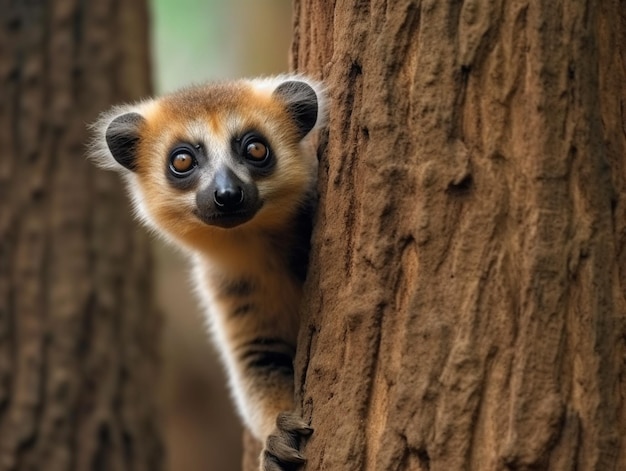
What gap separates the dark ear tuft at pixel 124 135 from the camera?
4.94m

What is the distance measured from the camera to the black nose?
4277 mm

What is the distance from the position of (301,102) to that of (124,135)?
1.02 metres

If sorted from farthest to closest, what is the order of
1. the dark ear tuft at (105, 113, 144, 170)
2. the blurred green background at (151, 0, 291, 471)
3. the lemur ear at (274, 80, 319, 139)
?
the blurred green background at (151, 0, 291, 471) < the dark ear tuft at (105, 113, 144, 170) < the lemur ear at (274, 80, 319, 139)

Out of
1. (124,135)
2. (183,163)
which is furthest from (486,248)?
(124,135)

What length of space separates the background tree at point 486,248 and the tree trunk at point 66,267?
3.58m

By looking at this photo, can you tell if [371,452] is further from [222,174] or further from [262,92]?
[262,92]

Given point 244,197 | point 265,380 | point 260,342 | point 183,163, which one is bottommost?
point 265,380

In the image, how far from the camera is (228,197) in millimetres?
4277

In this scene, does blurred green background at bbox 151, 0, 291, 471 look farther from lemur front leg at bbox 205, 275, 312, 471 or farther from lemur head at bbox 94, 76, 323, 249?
lemur front leg at bbox 205, 275, 312, 471

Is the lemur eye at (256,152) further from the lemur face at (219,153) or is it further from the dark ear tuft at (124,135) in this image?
the dark ear tuft at (124,135)

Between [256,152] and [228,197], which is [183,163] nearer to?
[256,152]

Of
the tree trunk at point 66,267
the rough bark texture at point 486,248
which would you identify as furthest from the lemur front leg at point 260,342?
the tree trunk at point 66,267

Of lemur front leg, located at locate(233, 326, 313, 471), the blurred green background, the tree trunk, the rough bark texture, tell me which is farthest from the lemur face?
the blurred green background

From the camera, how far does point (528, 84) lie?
126 inches
